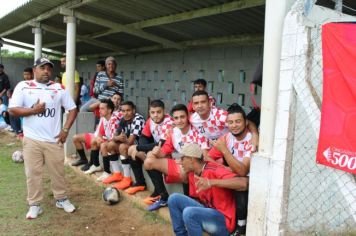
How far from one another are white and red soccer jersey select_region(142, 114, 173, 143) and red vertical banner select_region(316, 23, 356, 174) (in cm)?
238

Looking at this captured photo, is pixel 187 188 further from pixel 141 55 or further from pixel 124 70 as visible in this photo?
pixel 124 70

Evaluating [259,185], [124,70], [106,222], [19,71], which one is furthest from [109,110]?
[19,71]

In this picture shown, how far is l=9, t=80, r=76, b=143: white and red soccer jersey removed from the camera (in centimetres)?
461

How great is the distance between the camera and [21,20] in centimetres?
962

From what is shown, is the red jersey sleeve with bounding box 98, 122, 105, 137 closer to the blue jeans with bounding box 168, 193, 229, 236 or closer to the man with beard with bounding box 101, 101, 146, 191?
the man with beard with bounding box 101, 101, 146, 191

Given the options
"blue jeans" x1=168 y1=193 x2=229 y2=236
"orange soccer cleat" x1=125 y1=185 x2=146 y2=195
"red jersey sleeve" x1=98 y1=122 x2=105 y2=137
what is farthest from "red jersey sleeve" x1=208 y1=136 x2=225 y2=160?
"red jersey sleeve" x1=98 y1=122 x2=105 y2=137

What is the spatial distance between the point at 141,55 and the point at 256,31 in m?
4.63

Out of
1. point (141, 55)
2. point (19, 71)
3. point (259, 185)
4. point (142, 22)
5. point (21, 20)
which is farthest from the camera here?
point (19, 71)

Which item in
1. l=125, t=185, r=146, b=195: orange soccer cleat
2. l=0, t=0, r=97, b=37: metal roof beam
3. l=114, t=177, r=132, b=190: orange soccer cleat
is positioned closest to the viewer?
l=125, t=185, r=146, b=195: orange soccer cleat

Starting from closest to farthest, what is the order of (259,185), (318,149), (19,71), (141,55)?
1. (318,149)
2. (259,185)
3. (141,55)
4. (19,71)

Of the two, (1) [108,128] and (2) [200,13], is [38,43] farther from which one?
(2) [200,13]

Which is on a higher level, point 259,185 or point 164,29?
point 164,29

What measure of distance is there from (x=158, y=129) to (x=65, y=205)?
1494mm

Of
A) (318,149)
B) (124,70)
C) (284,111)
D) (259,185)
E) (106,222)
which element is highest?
(124,70)
